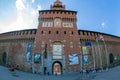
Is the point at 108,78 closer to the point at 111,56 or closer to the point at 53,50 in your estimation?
the point at 53,50

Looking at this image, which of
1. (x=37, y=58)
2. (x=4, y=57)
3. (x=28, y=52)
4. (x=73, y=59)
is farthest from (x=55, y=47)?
(x=4, y=57)

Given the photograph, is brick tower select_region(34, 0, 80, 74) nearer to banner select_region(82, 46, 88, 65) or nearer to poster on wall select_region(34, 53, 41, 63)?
poster on wall select_region(34, 53, 41, 63)

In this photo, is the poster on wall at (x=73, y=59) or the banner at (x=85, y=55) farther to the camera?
the banner at (x=85, y=55)

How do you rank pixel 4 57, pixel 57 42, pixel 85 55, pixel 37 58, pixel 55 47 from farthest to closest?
pixel 4 57 < pixel 85 55 < pixel 57 42 < pixel 55 47 < pixel 37 58

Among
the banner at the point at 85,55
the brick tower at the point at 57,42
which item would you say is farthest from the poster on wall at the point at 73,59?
the banner at the point at 85,55

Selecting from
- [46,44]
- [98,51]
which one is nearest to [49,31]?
[46,44]

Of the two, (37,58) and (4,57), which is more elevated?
(4,57)

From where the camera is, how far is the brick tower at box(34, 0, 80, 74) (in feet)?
159

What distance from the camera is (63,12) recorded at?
52.9 meters

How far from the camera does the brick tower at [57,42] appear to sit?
48.6 meters

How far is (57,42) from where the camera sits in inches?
1966

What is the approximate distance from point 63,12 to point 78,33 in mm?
7489

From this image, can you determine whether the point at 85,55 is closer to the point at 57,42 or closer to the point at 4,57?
the point at 57,42

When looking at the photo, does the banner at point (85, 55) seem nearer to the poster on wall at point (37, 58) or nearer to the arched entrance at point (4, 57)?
the poster on wall at point (37, 58)
